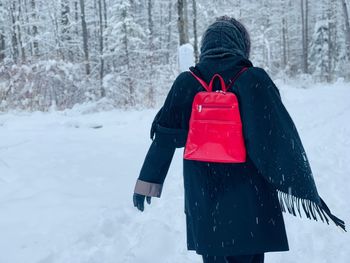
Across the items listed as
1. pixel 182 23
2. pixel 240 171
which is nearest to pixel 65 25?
pixel 182 23

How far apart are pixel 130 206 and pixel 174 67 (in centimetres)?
1363

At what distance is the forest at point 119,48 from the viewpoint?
1286cm

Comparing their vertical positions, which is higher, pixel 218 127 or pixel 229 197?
pixel 218 127

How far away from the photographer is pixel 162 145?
2.33m

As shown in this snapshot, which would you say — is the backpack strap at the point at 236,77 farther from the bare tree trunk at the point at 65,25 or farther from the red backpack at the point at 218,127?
the bare tree trunk at the point at 65,25

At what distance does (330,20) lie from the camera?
33906mm

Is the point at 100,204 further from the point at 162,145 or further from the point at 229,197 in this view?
the point at 229,197

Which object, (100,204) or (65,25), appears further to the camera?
(65,25)

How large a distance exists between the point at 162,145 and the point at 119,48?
19882 mm

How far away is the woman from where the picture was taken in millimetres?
2070

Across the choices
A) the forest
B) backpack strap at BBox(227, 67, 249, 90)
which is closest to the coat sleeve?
backpack strap at BBox(227, 67, 249, 90)

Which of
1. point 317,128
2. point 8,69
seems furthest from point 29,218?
point 8,69

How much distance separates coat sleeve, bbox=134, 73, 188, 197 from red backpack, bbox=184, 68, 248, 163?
179mm

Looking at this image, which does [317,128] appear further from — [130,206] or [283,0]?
[283,0]
